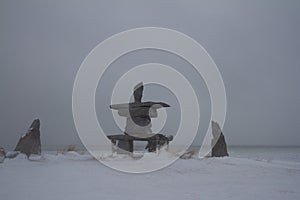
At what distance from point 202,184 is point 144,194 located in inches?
55.5

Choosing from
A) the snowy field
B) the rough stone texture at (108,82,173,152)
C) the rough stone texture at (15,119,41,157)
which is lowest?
the snowy field

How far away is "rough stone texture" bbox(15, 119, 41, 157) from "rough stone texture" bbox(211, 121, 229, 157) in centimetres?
690

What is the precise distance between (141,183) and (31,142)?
18.3 feet

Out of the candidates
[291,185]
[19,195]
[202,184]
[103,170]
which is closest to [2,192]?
[19,195]

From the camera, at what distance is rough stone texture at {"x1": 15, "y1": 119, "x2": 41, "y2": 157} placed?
931 cm

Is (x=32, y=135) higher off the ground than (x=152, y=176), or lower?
higher

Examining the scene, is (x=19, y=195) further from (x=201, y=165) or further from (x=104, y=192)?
(x=201, y=165)

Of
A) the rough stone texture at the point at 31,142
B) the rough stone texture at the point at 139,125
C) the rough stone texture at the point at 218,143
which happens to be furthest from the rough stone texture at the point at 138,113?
the rough stone texture at the point at 218,143

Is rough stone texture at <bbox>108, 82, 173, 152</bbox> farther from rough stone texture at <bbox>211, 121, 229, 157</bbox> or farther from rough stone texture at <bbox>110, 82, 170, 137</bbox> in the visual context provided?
rough stone texture at <bbox>211, 121, 229, 157</bbox>

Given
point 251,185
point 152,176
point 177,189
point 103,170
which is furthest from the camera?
point 103,170

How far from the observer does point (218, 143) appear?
40.5 ft

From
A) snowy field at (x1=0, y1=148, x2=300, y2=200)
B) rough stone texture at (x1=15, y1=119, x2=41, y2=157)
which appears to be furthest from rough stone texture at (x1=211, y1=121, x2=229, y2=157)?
rough stone texture at (x1=15, y1=119, x2=41, y2=157)

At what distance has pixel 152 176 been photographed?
20.5 feet

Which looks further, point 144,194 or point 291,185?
point 291,185
